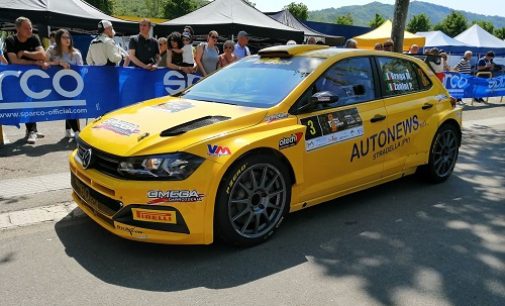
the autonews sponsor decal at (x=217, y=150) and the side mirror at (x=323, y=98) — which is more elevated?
the side mirror at (x=323, y=98)

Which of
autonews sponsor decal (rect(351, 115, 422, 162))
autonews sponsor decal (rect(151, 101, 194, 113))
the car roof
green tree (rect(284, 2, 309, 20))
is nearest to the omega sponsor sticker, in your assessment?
autonews sponsor decal (rect(151, 101, 194, 113))

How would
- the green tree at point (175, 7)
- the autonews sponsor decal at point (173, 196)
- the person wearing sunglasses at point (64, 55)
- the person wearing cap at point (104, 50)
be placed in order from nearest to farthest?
1. the autonews sponsor decal at point (173, 196)
2. the person wearing sunglasses at point (64, 55)
3. the person wearing cap at point (104, 50)
4. the green tree at point (175, 7)

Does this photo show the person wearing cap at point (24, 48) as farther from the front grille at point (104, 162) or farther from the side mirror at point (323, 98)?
the side mirror at point (323, 98)

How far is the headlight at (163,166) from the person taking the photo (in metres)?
3.51

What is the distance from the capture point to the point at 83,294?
3197mm

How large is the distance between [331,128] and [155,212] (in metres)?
1.85

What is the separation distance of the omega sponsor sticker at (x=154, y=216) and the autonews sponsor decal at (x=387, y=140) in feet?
6.56

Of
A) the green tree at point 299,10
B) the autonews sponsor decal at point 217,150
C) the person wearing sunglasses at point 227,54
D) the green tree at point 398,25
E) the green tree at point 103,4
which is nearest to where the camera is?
the autonews sponsor decal at point 217,150

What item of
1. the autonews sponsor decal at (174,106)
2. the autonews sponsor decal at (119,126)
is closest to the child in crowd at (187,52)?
the autonews sponsor decal at (174,106)

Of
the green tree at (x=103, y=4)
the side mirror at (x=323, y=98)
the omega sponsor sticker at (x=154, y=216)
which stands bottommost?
the omega sponsor sticker at (x=154, y=216)

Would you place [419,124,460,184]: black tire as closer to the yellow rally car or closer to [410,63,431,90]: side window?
the yellow rally car

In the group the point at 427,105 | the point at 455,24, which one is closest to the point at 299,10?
the point at 455,24

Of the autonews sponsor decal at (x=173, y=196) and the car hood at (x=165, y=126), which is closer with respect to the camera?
the autonews sponsor decal at (x=173, y=196)

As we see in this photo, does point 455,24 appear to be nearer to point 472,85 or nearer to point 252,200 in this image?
point 472,85
